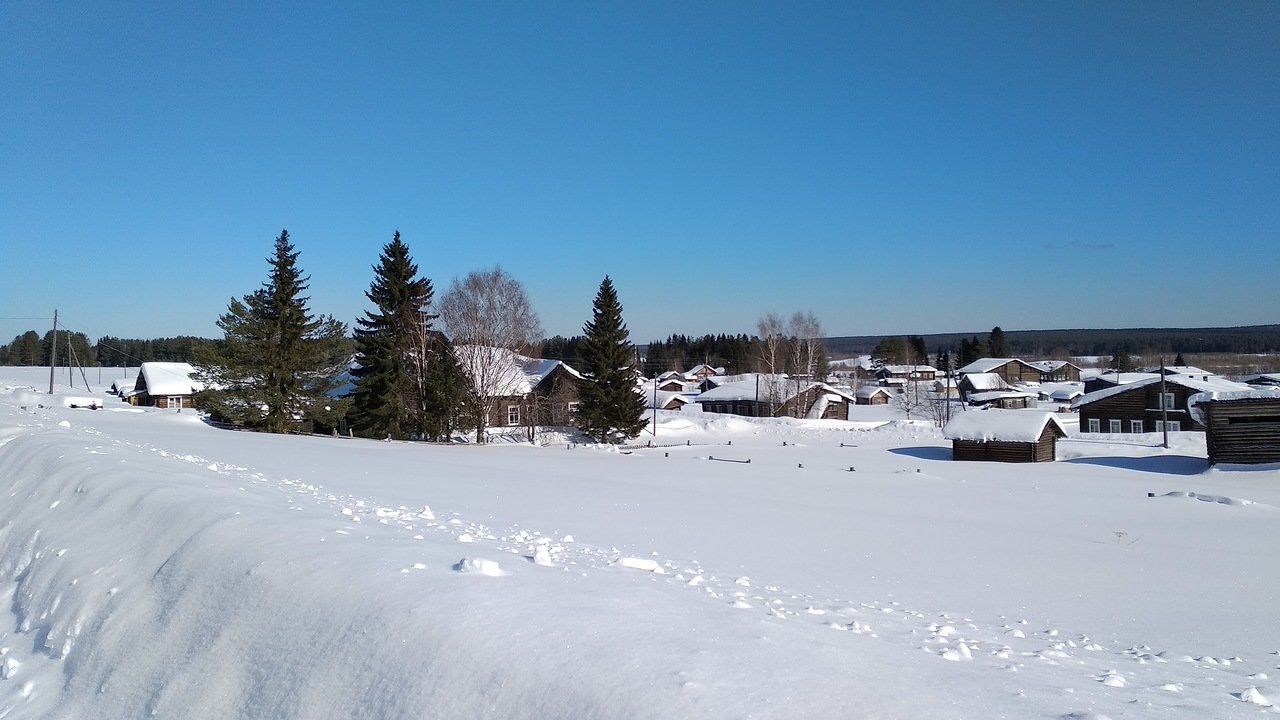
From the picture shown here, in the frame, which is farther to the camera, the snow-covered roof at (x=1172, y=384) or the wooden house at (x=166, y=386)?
the wooden house at (x=166, y=386)

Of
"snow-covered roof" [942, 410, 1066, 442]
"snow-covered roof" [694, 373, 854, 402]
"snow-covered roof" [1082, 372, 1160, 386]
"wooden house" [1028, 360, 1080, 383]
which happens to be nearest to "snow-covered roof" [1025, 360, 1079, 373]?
"wooden house" [1028, 360, 1080, 383]

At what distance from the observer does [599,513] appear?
48.6ft

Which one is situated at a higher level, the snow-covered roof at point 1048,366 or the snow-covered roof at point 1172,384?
the snow-covered roof at point 1048,366

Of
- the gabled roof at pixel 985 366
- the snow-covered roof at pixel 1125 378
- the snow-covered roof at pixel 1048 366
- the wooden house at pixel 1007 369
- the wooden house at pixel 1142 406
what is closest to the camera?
the wooden house at pixel 1142 406

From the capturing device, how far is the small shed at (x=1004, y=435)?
3659 centimetres

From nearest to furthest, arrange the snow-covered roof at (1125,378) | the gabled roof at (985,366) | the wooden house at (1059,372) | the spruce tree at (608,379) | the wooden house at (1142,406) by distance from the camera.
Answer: the spruce tree at (608,379)
the wooden house at (1142,406)
the snow-covered roof at (1125,378)
the gabled roof at (985,366)
the wooden house at (1059,372)

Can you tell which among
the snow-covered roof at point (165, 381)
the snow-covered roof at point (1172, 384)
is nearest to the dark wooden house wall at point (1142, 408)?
the snow-covered roof at point (1172, 384)

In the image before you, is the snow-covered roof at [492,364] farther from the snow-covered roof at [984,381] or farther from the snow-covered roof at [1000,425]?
the snow-covered roof at [984,381]

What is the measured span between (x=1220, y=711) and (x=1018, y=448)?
35.7 metres

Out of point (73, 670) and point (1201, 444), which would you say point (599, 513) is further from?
point (1201, 444)

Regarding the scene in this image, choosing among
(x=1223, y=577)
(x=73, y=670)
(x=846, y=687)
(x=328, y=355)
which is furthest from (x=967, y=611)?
(x=328, y=355)

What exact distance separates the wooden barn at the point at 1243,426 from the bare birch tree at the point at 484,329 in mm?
33287

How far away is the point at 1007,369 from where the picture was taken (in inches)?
4245

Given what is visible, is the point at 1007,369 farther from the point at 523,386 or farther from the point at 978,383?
the point at 523,386
